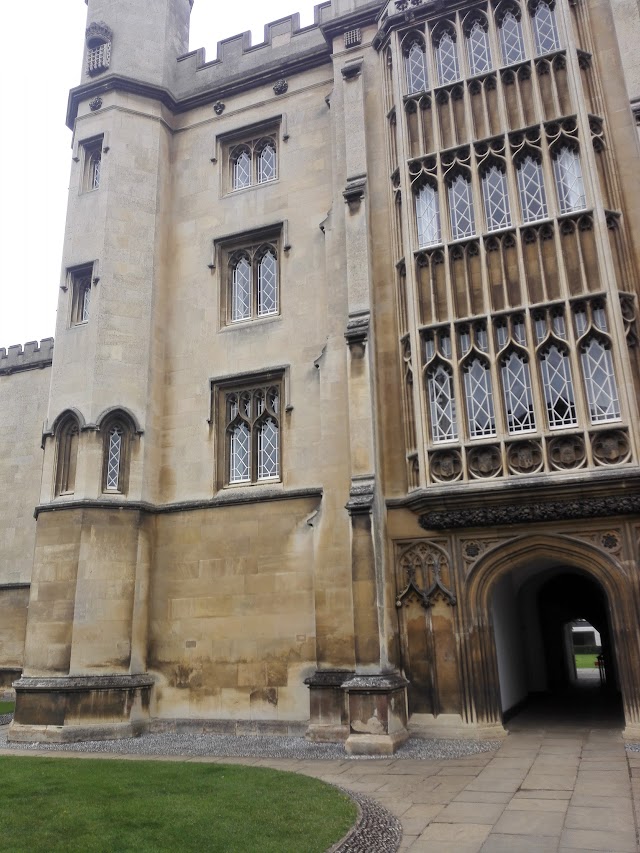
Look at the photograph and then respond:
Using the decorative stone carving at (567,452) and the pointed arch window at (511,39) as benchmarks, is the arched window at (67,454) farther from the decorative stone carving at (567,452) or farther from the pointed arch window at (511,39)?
the pointed arch window at (511,39)

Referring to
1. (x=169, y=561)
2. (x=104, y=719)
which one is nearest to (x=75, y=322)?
(x=169, y=561)

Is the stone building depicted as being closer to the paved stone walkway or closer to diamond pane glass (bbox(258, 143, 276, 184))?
diamond pane glass (bbox(258, 143, 276, 184))

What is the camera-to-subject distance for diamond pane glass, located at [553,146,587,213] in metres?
11.6

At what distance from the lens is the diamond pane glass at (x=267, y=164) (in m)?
15.3

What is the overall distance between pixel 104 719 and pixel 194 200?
1084 centimetres

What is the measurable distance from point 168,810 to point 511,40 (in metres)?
13.5

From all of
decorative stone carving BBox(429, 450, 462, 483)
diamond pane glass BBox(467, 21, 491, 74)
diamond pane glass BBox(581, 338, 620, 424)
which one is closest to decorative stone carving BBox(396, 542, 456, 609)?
decorative stone carving BBox(429, 450, 462, 483)

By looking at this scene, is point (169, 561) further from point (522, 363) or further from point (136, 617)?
point (522, 363)

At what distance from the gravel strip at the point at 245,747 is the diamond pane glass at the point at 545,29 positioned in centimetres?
1176

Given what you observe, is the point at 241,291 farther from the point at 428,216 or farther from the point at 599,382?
the point at 599,382

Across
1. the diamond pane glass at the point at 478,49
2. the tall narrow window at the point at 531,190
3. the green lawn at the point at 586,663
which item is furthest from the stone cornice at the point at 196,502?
the green lawn at the point at 586,663

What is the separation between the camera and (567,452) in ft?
35.1

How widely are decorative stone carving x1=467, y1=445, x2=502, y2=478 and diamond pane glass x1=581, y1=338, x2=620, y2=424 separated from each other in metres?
1.56

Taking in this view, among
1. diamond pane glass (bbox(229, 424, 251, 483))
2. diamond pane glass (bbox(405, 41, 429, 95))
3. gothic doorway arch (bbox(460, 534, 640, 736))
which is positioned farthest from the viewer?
diamond pane glass (bbox(229, 424, 251, 483))
